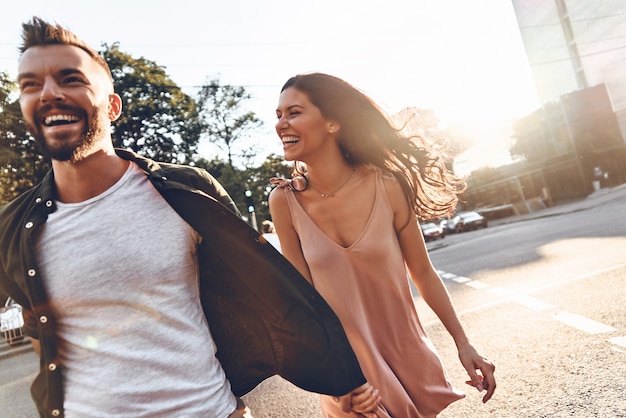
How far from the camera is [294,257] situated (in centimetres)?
226

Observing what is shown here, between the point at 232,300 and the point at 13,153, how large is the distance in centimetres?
2221

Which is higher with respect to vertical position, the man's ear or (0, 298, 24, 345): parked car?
the man's ear

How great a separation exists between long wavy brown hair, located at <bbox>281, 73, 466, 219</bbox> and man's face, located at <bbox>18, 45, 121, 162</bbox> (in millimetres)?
1001

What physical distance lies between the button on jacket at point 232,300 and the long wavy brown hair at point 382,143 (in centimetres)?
78

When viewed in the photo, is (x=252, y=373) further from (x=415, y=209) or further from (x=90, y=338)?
(x=415, y=209)

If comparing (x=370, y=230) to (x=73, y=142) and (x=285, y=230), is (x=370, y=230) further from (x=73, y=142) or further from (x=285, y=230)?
(x=73, y=142)

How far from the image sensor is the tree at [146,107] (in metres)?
25.6

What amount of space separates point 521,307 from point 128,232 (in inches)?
256

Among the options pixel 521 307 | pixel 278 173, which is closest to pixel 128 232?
pixel 521 307

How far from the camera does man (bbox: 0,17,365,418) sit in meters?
1.68

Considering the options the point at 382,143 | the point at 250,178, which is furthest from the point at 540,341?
the point at 250,178

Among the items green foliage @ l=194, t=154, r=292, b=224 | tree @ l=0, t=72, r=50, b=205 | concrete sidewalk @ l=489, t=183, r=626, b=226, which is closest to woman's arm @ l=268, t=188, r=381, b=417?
tree @ l=0, t=72, r=50, b=205

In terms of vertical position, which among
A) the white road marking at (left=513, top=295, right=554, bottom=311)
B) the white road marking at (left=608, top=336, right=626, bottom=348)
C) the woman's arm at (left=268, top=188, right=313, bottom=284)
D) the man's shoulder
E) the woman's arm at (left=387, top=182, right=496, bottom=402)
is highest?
the man's shoulder

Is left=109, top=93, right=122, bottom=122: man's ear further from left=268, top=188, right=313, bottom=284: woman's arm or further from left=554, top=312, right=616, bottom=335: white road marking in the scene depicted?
left=554, top=312, right=616, bottom=335: white road marking
